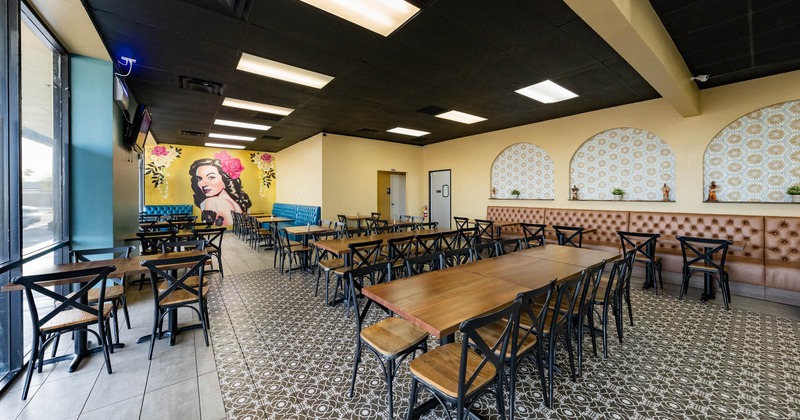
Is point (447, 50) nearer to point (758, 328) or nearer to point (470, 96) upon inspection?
point (470, 96)

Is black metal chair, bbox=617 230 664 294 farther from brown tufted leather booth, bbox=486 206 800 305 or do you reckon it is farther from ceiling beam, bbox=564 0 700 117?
ceiling beam, bbox=564 0 700 117

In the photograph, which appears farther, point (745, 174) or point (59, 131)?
point (745, 174)

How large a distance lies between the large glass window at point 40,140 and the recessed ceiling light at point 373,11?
2644 millimetres

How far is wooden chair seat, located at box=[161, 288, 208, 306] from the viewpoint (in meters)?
2.62

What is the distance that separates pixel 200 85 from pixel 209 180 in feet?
21.6

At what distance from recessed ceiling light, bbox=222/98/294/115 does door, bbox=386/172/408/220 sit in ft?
14.1

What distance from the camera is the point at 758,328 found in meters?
3.05

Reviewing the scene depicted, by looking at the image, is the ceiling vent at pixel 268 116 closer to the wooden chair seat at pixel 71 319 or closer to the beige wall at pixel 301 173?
the beige wall at pixel 301 173

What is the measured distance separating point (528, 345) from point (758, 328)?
3.17 metres

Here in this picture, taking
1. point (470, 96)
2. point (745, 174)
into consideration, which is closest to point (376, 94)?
point (470, 96)

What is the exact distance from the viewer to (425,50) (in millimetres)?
3416

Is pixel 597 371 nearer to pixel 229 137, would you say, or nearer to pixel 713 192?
pixel 713 192

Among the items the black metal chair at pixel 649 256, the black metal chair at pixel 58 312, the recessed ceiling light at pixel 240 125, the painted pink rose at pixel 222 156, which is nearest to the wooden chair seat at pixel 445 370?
the black metal chair at pixel 58 312

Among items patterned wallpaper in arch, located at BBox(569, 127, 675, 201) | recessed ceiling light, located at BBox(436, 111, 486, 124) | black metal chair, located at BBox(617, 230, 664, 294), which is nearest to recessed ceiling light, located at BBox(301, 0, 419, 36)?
recessed ceiling light, located at BBox(436, 111, 486, 124)
